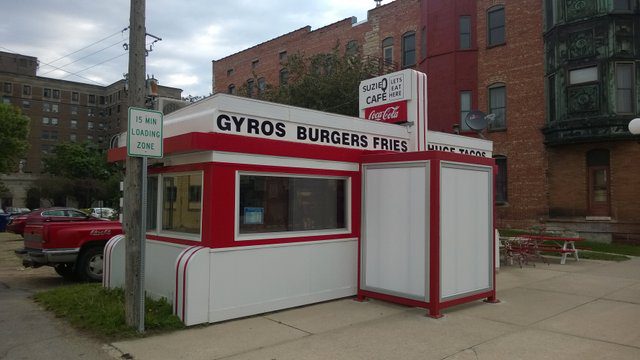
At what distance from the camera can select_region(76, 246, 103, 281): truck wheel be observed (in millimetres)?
10492

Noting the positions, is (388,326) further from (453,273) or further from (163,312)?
(163,312)

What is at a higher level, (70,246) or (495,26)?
(495,26)

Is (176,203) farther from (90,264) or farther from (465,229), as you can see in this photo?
(465,229)

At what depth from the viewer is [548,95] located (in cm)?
2081

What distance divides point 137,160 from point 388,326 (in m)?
3.97

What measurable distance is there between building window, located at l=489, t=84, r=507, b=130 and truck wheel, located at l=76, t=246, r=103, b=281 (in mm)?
17396

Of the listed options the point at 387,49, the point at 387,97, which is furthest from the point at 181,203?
the point at 387,49

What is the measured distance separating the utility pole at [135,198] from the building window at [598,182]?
18.3m

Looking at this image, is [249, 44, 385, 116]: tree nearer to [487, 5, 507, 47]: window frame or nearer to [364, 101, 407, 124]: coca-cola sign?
[487, 5, 507, 47]: window frame

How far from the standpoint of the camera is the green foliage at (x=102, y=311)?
6359 millimetres

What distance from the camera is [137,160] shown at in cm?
650

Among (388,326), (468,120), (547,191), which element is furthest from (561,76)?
(388,326)

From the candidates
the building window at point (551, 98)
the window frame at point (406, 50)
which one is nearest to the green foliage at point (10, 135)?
the window frame at point (406, 50)

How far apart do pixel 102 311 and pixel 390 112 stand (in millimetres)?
6301
